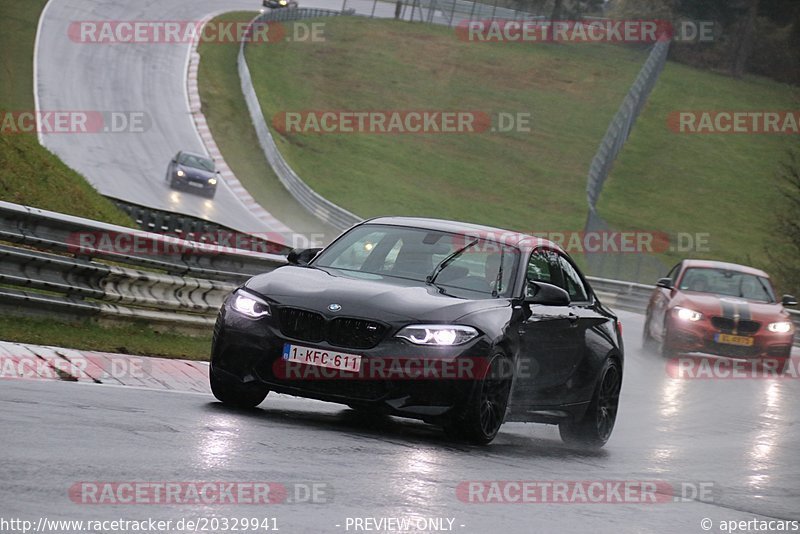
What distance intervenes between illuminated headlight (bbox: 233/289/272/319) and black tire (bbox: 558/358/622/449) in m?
2.68

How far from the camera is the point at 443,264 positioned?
968 cm

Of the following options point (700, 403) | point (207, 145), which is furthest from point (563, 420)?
point (207, 145)

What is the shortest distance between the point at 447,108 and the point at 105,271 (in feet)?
182

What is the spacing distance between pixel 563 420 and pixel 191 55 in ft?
170

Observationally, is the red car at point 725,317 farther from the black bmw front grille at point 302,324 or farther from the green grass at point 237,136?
the green grass at point 237,136

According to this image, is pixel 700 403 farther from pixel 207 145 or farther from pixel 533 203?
pixel 533 203

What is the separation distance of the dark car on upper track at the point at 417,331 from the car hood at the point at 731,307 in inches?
397

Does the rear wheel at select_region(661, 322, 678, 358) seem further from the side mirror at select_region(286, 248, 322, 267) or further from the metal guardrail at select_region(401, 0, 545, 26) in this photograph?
the metal guardrail at select_region(401, 0, 545, 26)

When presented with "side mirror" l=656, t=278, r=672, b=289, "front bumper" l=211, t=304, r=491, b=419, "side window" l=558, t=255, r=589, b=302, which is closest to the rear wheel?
"side mirror" l=656, t=278, r=672, b=289

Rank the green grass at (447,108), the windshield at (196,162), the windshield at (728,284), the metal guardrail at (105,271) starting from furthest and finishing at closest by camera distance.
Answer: the green grass at (447,108) → the windshield at (196,162) → the windshield at (728,284) → the metal guardrail at (105,271)

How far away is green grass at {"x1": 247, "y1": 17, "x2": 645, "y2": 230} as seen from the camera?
5200 cm

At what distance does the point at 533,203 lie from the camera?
5456 centimetres

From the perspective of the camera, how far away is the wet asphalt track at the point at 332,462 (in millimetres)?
6032

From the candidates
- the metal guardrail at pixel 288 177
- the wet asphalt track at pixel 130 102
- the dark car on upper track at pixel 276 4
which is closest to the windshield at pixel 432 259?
the wet asphalt track at pixel 130 102
